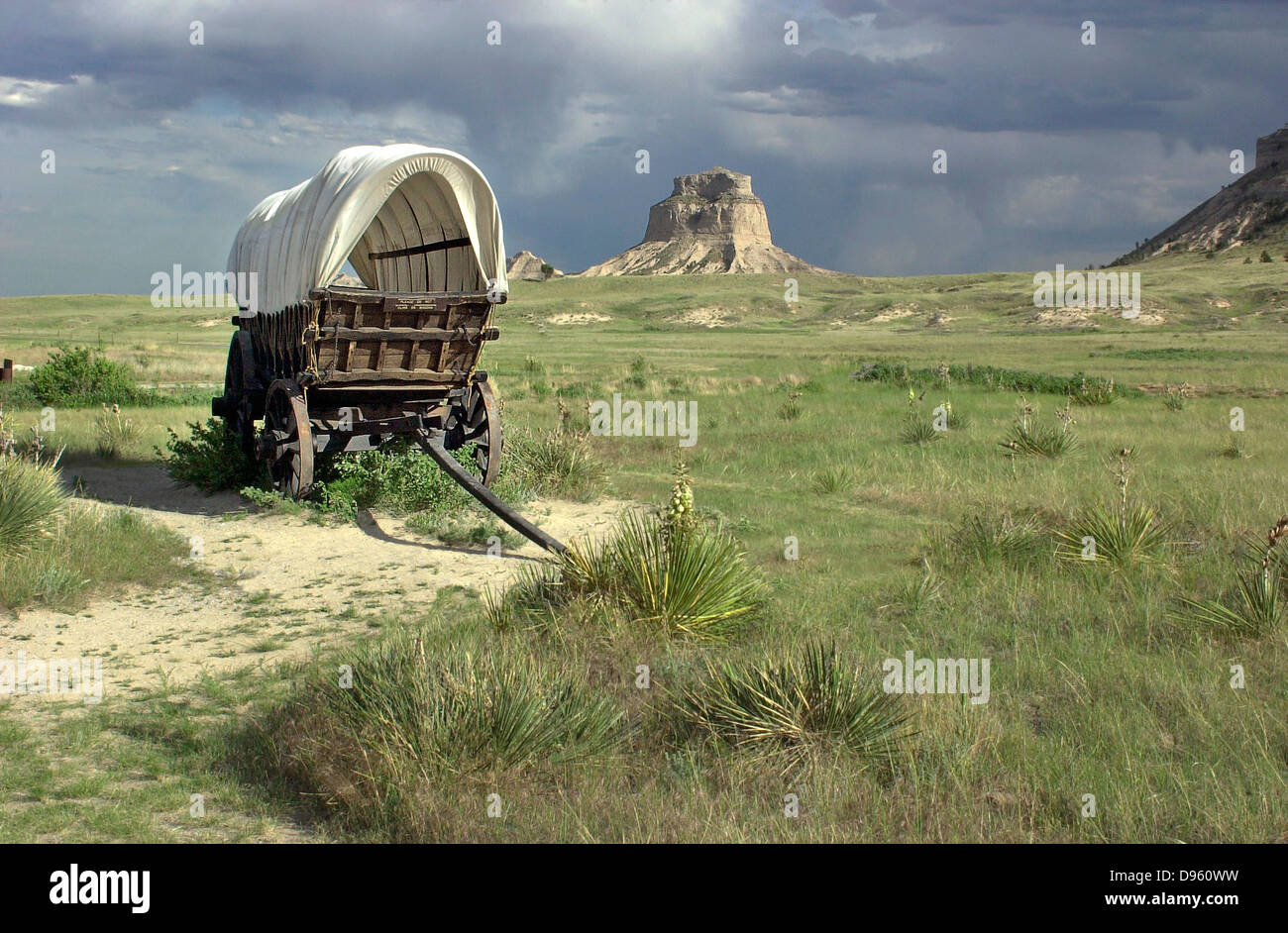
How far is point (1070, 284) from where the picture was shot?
80688 mm

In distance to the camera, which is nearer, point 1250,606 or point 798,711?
point 798,711

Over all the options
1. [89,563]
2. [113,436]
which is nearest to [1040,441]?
[89,563]

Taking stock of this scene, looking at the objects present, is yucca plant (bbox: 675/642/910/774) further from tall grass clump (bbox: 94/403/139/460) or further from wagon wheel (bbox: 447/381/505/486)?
tall grass clump (bbox: 94/403/139/460)

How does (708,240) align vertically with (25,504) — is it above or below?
above

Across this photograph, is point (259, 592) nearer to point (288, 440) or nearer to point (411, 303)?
point (288, 440)

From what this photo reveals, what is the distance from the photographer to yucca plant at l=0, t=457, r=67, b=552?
7.93 metres

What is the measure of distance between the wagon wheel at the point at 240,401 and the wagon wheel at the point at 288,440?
35.0 inches

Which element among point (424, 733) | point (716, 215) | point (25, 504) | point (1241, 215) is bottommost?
point (424, 733)

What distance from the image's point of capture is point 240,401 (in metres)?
11.3

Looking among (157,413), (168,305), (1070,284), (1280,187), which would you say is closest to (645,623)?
(157,413)

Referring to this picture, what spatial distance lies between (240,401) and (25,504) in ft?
11.3
